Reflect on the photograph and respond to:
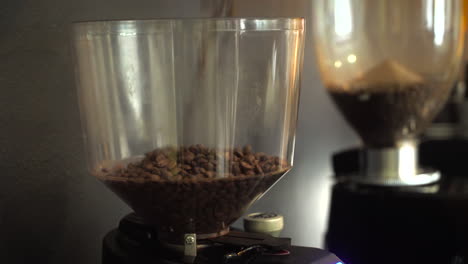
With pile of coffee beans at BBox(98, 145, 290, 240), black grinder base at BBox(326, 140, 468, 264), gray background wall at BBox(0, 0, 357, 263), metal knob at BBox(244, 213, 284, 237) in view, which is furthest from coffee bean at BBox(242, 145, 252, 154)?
black grinder base at BBox(326, 140, 468, 264)

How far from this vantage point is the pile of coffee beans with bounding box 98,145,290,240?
634 mm

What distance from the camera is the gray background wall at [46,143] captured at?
77 centimetres

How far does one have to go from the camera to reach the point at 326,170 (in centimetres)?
164

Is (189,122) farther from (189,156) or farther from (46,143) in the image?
(46,143)

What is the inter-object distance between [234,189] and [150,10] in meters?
0.37

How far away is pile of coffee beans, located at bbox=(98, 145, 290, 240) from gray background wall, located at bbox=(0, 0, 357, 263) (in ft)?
0.52

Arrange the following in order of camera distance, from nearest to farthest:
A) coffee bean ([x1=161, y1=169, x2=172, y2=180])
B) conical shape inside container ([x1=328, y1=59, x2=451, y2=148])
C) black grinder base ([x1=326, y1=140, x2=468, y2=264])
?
coffee bean ([x1=161, y1=169, x2=172, y2=180]), black grinder base ([x1=326, y1=140, x2=468, y2=264]), conical shape inside container ([x1=328, y1=59, x2=451, y2=148])

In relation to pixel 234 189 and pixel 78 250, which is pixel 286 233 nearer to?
pixel 78 250

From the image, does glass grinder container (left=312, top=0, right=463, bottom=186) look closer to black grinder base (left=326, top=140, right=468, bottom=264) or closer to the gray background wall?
black grinder base (left=326, top=140, right=468, bottom=264)

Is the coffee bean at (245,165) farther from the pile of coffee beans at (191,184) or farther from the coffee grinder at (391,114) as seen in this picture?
the coffee grinder at (391,114)

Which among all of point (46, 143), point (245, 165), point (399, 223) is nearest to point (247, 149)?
point (245, 165)

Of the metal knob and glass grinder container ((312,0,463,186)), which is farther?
glass grinder container ((312,0,463,186))

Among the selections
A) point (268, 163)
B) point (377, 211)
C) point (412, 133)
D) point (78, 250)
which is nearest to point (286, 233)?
point (377, 211)

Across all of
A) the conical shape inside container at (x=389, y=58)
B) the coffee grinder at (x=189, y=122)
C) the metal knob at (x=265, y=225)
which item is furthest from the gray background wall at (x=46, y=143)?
the conical shape inside container at (x=389, y=58)
